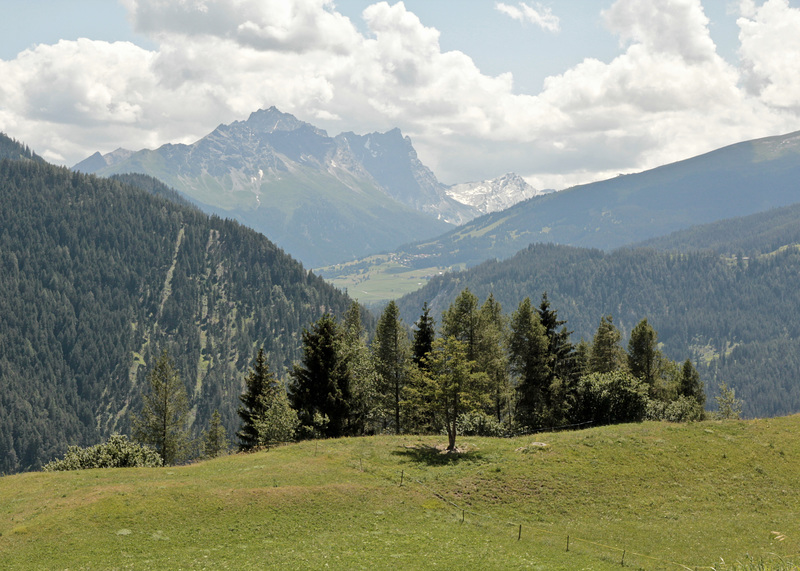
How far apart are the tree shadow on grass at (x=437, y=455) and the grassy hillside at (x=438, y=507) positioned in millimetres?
251

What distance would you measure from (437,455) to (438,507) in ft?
35.1

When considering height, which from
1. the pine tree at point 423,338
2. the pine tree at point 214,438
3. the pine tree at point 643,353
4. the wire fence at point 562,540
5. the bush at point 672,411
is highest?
the pine tree at point 423,338

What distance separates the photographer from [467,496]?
44.5 metres

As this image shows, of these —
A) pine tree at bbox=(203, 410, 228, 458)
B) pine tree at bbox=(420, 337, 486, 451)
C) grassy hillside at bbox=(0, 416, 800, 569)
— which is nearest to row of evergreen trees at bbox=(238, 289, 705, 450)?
pine tree at bbox=(420, 337, 486, 451)

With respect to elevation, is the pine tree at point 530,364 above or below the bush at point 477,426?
above

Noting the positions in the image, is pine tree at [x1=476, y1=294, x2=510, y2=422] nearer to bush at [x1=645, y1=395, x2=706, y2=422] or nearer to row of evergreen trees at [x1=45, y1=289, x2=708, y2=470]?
row of evergreen trees at [x1=45, y1=289, x2=708, y2=470]

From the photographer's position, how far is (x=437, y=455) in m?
53.3

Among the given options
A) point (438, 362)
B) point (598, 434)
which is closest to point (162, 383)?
point (438, 362)

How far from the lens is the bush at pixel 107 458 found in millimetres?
62938

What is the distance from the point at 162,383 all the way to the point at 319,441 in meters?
31.5

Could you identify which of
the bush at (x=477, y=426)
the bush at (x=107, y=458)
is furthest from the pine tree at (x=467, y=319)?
the bush at (x=107, y=458)

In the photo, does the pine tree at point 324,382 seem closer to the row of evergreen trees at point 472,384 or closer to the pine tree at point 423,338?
the row of evergreen trees at point 472,384

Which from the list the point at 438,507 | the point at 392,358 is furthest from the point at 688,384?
the point at 438,507

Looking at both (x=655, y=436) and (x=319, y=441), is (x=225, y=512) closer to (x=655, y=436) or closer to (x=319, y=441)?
(x=319, y=441)
